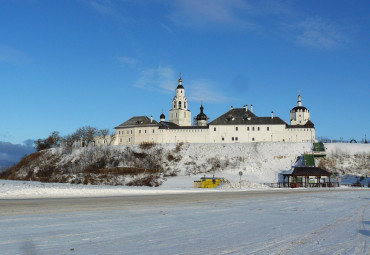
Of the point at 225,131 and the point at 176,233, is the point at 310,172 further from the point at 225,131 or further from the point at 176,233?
the point at 176,233

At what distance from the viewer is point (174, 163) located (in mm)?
80875

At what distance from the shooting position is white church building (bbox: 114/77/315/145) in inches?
3487

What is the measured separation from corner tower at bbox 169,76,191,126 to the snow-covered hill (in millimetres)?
20895

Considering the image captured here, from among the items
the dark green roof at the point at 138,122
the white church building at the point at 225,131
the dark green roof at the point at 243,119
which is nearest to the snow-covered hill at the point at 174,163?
the white church building at the point at 225,131

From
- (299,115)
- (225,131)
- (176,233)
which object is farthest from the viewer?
(299,115)

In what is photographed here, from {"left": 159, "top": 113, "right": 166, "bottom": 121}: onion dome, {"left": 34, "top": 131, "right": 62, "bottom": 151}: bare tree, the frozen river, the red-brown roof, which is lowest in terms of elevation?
the frozen river

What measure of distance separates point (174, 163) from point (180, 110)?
1151 inches

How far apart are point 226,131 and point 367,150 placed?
30.7 meters

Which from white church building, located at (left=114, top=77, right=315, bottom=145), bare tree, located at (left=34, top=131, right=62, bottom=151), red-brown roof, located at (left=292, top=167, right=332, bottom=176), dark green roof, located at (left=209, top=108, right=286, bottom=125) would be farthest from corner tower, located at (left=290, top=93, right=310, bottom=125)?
bare tree, located at (left=34, top=131, right=62, bottom=151)

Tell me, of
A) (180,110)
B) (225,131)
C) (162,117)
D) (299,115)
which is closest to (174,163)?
(225,131)

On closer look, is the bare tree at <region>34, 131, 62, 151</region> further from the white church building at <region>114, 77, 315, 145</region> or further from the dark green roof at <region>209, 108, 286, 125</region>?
the dark green roof at <region>209, 108, 286, 125</region>

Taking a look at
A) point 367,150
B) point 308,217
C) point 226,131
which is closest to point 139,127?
point 226,131

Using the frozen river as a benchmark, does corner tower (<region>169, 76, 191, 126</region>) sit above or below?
above

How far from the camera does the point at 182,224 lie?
39.3 feet
